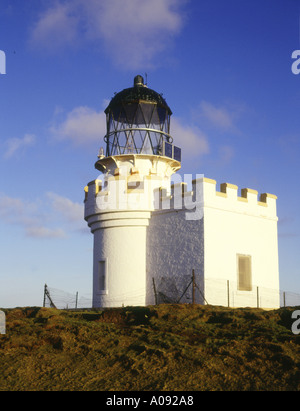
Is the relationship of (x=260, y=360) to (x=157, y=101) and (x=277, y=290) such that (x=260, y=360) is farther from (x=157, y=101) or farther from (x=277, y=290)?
(x=157, y=101)

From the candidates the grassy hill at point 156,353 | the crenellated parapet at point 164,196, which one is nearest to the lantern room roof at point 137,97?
the crenellated parapet at point 164,196

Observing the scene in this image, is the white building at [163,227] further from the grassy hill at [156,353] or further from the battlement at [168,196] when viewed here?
the grassy hill at [156,353]

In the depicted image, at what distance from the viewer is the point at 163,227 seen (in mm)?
22375

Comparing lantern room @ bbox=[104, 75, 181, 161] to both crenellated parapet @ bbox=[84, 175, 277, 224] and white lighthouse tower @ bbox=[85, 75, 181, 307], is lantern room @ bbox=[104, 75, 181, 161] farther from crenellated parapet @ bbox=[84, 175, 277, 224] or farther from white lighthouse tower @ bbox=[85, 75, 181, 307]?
crenellated parapet @ bbox=[84, 175, 277, 224]

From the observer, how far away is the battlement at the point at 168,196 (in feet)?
69.7

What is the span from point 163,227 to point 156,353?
438 inches

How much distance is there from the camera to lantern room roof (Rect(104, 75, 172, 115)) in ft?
82.6

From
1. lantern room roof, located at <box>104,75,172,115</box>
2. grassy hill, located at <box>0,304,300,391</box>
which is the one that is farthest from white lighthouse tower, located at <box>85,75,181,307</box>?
grassy hill, located at <box>0,304,300,391</box>

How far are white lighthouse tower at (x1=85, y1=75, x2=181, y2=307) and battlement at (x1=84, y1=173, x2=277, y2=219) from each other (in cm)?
5

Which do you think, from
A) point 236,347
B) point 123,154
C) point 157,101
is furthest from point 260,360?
point 157,101

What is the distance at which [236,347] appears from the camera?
11719mm

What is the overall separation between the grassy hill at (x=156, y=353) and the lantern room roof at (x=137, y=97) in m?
12.9

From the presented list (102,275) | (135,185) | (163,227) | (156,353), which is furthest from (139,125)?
(156,353)

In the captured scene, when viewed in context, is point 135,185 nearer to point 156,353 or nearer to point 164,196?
point 164,196
